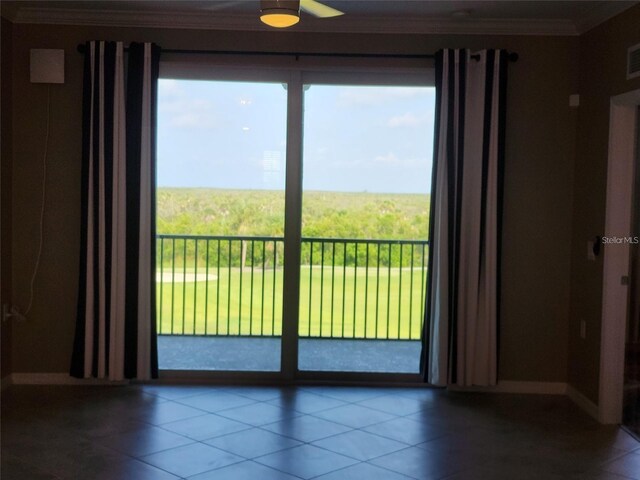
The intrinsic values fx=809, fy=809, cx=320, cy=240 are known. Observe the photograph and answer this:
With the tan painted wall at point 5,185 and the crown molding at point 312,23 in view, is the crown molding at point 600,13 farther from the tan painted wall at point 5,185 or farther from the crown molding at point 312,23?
the tan painted wall at point 5,185

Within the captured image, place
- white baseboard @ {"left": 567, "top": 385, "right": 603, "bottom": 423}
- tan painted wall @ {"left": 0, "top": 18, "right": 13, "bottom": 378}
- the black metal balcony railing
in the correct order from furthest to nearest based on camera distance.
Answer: the black metal balcony railing < tan painted wall @ {"left": 0, "top": 18, "right": 13, "bottom": 378} < white baseboard @ {"left": 567, "top": 385, "right": 603, "bottom": 423}

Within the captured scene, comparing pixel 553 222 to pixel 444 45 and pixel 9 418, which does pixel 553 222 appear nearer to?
pixel 444 45

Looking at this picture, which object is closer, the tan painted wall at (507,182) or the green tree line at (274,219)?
the tan painted wall at (507,182)

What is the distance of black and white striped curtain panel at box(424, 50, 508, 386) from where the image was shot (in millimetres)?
5555

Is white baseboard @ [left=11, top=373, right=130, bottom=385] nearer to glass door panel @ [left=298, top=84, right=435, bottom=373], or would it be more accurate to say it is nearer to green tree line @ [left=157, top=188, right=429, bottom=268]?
green tree line @ [left=157, top=188, right=429, bottom=268]

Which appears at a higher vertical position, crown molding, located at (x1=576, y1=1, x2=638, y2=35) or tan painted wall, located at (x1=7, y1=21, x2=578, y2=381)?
crown molding, located at (x1=576, y1=1, x2=638, y2=35)

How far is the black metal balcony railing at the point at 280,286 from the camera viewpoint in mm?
5949

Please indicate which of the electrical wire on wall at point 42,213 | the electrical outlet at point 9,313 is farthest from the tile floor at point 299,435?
the electrical wire on wall at point 42,213

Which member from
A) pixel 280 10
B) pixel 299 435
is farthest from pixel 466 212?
pixel 280 10

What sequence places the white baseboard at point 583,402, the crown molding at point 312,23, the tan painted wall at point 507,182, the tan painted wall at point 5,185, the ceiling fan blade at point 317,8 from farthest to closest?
the tan painted wall at point 507,182 → the crown molding at point 312,23 → the tan painted wall at point 5,185 → the white baseboard at point 583,402 → the ceiling fan blade at point 317,8

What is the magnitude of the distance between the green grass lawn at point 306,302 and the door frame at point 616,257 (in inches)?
57.8

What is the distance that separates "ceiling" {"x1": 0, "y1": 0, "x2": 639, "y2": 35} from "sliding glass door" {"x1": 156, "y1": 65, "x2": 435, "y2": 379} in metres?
0.34

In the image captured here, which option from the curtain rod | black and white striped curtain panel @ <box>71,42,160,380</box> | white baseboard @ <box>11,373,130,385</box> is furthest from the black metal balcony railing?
the curtain rod

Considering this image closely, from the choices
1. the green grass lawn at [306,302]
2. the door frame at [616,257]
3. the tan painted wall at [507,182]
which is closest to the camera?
the door frame at [616,257]
